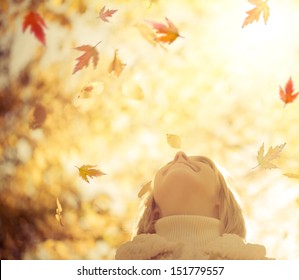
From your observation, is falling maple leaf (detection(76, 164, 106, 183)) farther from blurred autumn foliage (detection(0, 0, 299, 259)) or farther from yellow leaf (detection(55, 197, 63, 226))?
yellow leaf (detection(55, 197, 63, 226))

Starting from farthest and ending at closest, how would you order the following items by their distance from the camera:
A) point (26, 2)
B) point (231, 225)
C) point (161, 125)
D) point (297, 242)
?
point (26, 2) < point (161, 125) < point (297, 242) < point (231, 225)

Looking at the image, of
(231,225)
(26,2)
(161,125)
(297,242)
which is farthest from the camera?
(26,2)

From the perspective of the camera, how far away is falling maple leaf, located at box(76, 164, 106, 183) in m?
1.96

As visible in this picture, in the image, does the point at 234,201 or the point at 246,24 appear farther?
the point at 246,24

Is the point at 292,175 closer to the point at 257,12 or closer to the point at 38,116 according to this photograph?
the point at 257,12

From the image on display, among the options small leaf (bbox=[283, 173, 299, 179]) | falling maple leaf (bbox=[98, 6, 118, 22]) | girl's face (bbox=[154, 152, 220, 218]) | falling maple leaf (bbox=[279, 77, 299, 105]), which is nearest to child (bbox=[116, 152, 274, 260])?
girl's face (bbox=[154, 152, 220, 218])

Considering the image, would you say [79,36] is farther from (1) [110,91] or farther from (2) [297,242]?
(2) [297,242]

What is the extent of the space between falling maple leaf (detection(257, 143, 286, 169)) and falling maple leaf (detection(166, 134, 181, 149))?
287 millimetres

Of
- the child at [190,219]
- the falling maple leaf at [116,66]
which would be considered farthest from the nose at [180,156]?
the falling maple leaf at [116,66]

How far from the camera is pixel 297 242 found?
183 centimetres

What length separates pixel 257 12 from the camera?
2.01m

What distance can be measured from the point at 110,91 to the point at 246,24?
0.57m

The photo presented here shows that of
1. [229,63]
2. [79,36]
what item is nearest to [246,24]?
[229,63]
